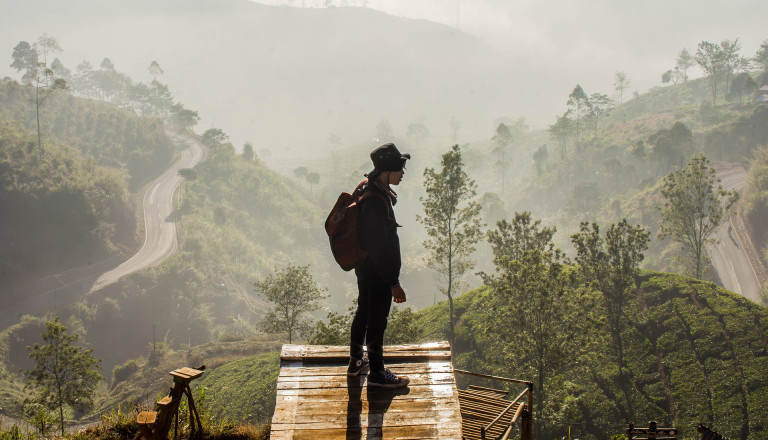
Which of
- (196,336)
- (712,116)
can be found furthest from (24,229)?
(712,116)

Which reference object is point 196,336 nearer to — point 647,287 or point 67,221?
point 67,221

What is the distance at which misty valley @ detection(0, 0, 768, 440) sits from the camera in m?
24.4

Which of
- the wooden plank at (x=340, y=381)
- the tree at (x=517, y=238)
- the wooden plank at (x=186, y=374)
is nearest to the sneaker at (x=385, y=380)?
the wooden plank at (x=340, y=381)

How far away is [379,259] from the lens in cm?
605

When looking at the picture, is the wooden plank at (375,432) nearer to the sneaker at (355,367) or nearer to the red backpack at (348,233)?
the sneaker at (355,367)

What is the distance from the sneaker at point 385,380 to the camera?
6.25 metres

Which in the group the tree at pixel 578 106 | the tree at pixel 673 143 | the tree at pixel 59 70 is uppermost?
the tree at pixel 59 70

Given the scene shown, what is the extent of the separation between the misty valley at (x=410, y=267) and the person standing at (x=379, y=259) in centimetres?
26

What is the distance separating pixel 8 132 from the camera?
75.1m

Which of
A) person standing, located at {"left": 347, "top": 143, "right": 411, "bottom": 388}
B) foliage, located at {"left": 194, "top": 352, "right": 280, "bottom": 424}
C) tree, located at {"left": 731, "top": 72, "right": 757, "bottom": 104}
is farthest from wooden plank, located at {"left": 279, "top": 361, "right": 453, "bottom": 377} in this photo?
tree, located at {"left": 731, "top": 72, "right": 757, "bottom": 104}

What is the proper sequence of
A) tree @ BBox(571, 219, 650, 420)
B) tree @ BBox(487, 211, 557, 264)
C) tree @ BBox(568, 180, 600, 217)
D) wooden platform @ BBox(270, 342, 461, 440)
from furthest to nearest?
tree @ BBox(568, 180, 600, 217) < tree @ BBox(487, 211, 557, 264) < tree @ BBox(571, 219, 650, 420) < wooden platform @ BBox(270, 342, 461, 440)

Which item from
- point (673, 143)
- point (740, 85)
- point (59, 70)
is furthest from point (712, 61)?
point (59, 70)

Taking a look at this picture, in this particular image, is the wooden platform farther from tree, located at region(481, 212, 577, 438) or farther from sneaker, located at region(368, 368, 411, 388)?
tree, located at region(481, 212, 577, 438)

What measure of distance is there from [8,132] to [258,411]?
7228 centimetres
